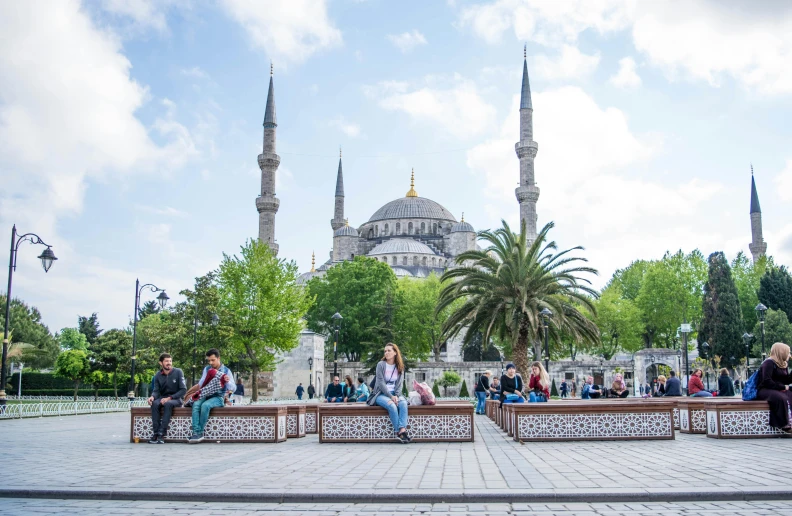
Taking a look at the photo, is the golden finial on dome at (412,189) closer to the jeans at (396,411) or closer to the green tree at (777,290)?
the green tree at (777,290)

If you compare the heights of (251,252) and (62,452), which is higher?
(251,252)

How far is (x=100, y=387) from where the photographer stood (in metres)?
50.2

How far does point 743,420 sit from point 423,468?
565cm

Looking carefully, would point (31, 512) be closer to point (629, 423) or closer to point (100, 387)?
point (629, 423)

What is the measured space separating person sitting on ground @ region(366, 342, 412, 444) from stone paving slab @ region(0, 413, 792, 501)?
0.96 ft

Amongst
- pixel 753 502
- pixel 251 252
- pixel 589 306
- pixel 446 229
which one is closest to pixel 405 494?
pixel 753 502

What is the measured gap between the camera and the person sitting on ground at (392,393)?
10.5 meters

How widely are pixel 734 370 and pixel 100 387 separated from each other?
1702 inches

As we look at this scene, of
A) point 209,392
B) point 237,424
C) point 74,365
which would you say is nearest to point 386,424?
point 237,424

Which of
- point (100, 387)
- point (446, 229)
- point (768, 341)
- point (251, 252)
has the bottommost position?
point (100, 387)

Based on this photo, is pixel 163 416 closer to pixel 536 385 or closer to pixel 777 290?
pixel 536 385

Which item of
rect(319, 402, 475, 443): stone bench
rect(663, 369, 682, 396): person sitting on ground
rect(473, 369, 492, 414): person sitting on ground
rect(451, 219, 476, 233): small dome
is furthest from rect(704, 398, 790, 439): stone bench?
rect(451, 219, 476, 233): small dome

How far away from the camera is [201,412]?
10594 mm

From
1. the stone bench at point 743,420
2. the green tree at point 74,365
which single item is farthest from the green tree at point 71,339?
the stone bench at point 743,420
